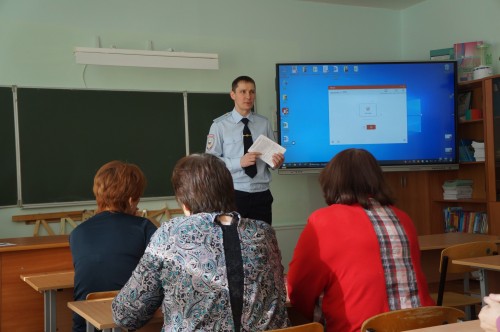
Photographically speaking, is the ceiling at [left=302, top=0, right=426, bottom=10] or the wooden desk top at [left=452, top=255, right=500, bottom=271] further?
the ceiling at [left=302, top=0, right=426, bottom=10]

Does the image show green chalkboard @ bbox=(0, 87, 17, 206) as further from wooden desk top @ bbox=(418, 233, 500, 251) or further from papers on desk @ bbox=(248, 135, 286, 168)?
wooden desk top @ bbox=(418, 233, 500, 251)

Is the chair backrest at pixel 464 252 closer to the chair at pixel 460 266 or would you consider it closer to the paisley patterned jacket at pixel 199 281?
the chair at pixel 460 266

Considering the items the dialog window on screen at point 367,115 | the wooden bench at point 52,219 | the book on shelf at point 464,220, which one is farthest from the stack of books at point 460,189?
the wooden bench at point 52,219

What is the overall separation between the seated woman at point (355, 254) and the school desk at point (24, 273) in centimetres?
236

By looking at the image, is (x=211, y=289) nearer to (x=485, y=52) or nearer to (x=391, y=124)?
(x=391, y=124)

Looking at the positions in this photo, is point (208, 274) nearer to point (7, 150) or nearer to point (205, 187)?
point (205, 187)

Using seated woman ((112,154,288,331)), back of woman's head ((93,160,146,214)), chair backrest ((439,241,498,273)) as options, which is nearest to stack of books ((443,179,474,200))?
chair backrest ((439,241,498,273))

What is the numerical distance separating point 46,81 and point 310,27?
2.93 m

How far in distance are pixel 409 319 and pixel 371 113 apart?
444 centimetres

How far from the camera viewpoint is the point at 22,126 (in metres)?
5.46

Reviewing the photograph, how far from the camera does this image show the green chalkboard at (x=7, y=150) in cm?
538

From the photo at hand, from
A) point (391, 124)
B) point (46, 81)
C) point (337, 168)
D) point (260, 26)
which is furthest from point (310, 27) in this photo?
point (337, 168)

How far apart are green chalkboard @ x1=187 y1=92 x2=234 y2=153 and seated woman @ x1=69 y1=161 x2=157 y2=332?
10.7 feet

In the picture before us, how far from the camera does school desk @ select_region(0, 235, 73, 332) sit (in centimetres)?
414
